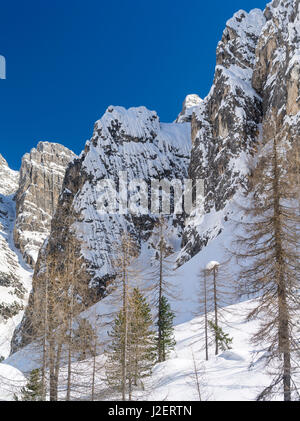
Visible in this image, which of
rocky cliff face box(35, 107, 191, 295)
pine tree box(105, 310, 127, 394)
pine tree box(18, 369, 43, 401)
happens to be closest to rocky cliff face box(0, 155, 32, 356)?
rocky cliff face box(35, 107, 191, 295)

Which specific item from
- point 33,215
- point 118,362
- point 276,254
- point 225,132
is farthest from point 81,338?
point 33,215

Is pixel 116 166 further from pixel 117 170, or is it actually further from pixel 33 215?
pixel 33 215

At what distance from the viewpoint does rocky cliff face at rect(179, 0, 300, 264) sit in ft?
200

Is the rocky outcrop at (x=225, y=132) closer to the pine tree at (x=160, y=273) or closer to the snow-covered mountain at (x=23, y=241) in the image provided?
the pine tree at (x=160, y=273)

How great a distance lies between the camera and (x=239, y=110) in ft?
237

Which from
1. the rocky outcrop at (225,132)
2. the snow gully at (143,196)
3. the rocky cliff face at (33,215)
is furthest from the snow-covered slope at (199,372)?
the rocky cliff face at (33,215)

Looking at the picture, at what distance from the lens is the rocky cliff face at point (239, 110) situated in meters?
60.9

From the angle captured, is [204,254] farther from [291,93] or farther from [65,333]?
[65,333]

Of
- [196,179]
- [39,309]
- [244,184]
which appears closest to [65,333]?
[39,309]

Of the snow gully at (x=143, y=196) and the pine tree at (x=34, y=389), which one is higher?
the snow gully at (x=143, y=196)

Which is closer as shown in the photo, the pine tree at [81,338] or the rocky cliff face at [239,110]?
the pine tree at [81,338]

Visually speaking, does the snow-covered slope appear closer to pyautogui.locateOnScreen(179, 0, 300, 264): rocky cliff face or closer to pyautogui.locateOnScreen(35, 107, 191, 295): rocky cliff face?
pyautogui.locateOnScreen(179, 0, 300, 264): rocky cliff face

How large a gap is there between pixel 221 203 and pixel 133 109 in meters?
73.6

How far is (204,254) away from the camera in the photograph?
5228cm
